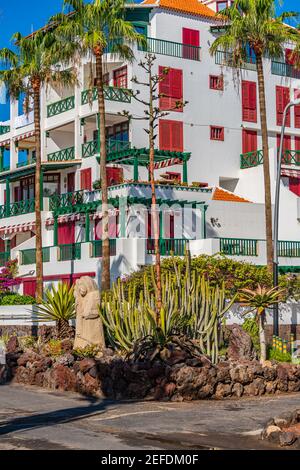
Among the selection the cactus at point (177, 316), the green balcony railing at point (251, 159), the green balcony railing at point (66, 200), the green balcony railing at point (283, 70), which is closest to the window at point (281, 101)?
the green balcony railing at point (283, 70)

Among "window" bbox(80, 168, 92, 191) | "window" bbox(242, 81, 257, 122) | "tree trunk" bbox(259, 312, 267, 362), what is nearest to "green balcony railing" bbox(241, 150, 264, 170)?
"window" bbox(242, 81, 257, 122)

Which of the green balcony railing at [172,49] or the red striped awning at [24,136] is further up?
the green balcony railing at [172,49]

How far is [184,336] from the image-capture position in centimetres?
2275

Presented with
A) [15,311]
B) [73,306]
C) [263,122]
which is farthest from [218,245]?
[73,306]

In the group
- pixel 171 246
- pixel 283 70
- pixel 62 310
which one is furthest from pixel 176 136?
pixel 62 310

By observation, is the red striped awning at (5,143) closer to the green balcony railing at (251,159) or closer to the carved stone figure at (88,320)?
the green balcony railing at (251,159)

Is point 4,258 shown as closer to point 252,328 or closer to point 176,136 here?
point 176,136

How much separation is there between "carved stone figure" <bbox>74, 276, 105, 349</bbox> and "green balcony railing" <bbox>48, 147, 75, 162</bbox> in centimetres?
2331

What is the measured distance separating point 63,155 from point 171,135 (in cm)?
621

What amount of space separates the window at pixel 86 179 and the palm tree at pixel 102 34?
38.5ft

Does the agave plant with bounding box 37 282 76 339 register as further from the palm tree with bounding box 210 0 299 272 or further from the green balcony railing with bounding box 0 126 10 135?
the green balcony railing with bounding box 0 126 10 135

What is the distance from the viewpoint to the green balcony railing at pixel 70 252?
4062 centimetres

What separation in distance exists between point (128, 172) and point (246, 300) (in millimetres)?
19635

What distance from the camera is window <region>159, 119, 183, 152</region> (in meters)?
45.9
